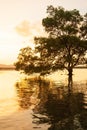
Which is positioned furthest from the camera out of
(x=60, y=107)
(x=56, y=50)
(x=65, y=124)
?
(x=56, y=50)

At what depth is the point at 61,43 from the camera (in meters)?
68.4

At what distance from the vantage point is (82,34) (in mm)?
70688

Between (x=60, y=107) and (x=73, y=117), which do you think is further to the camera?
(x=60, y=107)

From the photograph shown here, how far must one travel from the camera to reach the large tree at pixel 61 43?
224 ft

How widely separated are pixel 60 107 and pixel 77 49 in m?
45.6

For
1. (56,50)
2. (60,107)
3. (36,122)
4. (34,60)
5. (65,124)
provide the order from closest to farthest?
(65,124), (36,122), (60,107), (56,50), (34,60)

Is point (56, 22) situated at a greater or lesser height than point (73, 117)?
greater

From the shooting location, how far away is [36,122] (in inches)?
760

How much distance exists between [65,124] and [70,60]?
52275 millimetres

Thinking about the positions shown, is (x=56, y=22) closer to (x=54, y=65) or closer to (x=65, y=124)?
(x=54, y=65)

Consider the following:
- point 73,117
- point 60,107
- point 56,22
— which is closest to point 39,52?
point 56,22

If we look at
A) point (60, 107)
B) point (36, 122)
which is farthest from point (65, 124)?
point (60, 107)

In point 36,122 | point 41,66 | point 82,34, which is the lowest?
point 36,122

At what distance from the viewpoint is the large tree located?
6819cm
